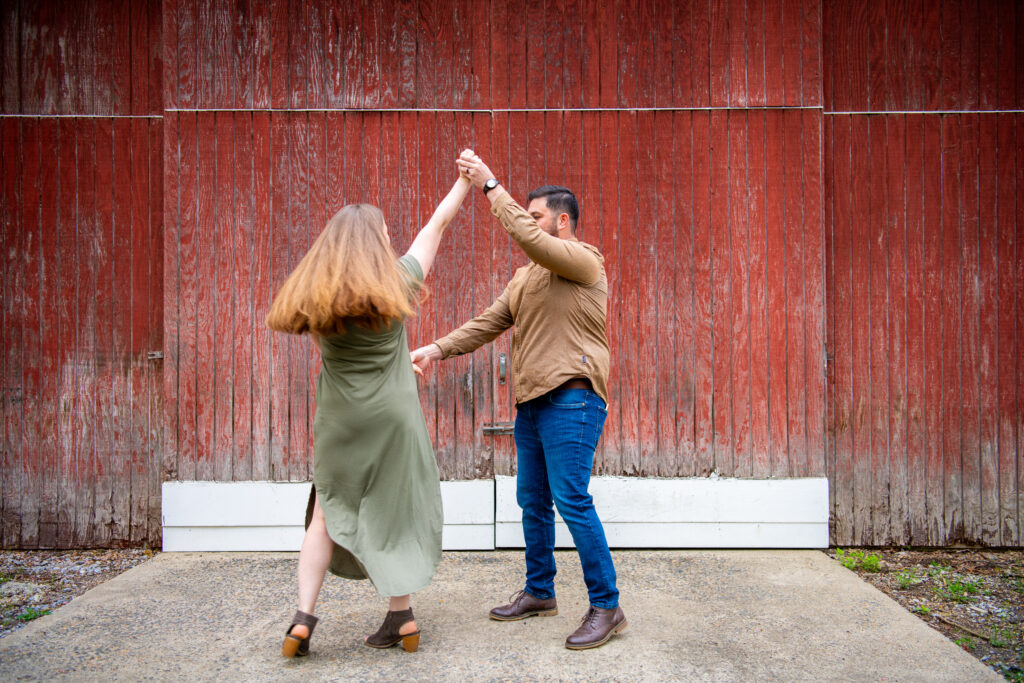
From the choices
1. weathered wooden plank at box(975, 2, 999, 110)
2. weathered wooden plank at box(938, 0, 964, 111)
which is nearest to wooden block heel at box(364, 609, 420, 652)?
weathered wooden plank at box(938, 0, 964, 111)

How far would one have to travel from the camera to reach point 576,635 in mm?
2750

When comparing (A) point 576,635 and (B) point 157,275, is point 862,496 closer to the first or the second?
(A) point 576,635

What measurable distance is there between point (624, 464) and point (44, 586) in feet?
10.7

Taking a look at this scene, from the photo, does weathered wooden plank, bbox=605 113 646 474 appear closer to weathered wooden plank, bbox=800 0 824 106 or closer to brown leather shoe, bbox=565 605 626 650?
weathered wooden plank, bbox=800 0 824 106

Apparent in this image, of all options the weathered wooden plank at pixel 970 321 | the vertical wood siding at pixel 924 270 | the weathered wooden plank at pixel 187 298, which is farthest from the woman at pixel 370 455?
the weathered wooden plank at pixel 970 321

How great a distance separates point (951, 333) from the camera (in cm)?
419

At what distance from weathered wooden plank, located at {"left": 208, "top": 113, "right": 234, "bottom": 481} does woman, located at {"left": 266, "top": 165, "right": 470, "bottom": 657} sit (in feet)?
5.27

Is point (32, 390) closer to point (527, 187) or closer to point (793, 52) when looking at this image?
point (527, 187)

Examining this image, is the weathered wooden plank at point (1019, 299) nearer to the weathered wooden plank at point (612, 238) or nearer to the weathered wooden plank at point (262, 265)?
the weathered wooden plank at point (612, 238)

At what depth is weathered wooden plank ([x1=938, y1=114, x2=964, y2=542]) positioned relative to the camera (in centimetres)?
418

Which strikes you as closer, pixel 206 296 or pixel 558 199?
pixel 558 199

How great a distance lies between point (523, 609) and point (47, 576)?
279 centimetres

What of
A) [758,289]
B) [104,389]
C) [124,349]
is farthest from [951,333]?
[104,389]

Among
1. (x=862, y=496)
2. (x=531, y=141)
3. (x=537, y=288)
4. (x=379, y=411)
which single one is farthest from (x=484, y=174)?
(x=862, y=496)
